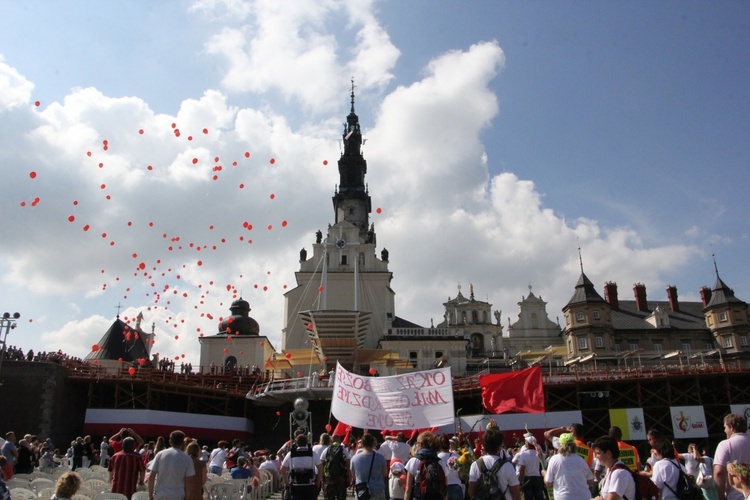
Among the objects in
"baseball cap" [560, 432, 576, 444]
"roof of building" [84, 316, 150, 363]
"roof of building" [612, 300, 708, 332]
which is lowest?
"baseball cap" [560, 432, 576, 444]

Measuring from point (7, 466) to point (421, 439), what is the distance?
21.7ft

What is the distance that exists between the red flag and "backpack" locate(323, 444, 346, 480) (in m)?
5.22

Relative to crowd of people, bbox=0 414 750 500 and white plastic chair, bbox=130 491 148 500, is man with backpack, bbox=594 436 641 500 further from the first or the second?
white plastic chair, bbox=130 491 148 500

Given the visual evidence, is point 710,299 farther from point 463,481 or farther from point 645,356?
point 463,481

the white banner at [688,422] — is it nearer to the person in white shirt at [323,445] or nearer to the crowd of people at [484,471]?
the crowd of people at [484,471]

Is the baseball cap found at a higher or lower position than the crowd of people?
higher

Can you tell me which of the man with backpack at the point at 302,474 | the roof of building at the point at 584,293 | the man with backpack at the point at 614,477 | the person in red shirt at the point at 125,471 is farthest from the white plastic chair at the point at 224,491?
the roof of building at the point at 584,293

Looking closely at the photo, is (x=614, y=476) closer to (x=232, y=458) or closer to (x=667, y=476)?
(x=667, y=476)

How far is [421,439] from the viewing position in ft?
27.6

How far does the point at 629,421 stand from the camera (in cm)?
3819

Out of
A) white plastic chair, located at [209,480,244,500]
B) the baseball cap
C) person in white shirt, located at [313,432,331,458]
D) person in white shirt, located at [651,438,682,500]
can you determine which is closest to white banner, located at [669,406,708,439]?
person in white shirt, located at [313,432,331,458]

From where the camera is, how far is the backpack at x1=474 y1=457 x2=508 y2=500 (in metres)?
7.51

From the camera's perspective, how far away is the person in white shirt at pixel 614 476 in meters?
6.45

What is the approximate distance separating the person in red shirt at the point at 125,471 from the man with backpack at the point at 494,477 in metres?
5.32
